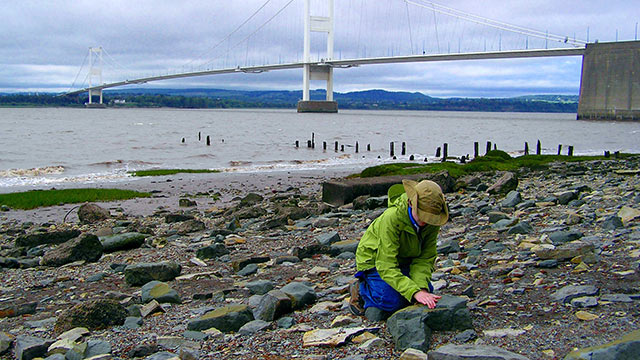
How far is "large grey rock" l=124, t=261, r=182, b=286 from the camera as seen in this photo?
5574 mm

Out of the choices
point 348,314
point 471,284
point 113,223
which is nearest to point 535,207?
point 471,284

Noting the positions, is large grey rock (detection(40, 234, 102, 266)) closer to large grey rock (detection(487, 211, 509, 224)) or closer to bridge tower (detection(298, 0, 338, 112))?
large grey rock (detection(487, 211, 509, 224))

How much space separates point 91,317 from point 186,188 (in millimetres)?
11497

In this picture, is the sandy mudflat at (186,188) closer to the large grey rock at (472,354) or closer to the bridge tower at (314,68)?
the large grey rock at (472,354)

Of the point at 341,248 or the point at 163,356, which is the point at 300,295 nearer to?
the point at 163,356

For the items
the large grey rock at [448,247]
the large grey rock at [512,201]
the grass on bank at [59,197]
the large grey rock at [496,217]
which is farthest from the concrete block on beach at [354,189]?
the grass on bank at [59,197]

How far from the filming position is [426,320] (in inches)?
138

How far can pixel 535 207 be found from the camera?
25.4 feet

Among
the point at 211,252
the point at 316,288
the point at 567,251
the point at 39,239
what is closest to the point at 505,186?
the point at 567,251

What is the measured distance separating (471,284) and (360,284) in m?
1.08

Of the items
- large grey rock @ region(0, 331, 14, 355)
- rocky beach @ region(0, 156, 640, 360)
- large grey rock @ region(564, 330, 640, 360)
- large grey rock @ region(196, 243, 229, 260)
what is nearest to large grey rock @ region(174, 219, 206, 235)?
rocky beach @ region(0, 156, 640, 360)

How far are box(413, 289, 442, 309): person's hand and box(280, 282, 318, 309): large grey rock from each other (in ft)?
3.32

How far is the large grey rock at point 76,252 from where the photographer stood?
662 centimetres

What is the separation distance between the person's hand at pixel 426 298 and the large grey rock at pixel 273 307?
1.01m
